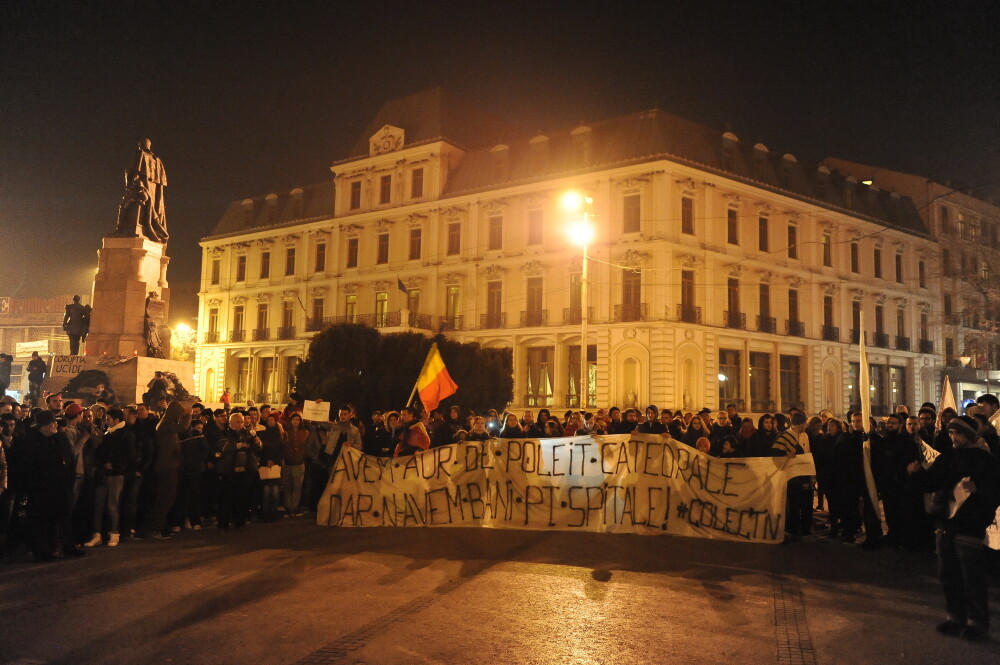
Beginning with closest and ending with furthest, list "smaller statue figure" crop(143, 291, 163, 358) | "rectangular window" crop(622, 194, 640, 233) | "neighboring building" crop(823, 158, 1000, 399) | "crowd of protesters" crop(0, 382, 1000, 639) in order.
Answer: "crowd of protesters" crop(0, 382, 1000, 639)
"smaller statue figure" crop(143, 291, 163, 358)
"rectangular window" crop(622, 194, 640, 233)
"neighboring building" crop(823, 158, 1000, 399)

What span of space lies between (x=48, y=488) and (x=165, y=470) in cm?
200

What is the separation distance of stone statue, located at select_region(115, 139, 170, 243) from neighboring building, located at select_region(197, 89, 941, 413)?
21989mm

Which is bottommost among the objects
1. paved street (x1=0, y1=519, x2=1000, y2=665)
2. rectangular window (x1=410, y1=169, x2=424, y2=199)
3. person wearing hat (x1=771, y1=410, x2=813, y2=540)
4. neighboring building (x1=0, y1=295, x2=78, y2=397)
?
paved street (x1=0, y1=519, x2=1000, y2=665)

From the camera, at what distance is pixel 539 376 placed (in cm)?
4325

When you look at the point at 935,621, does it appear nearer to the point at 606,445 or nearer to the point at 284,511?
the point at 606,445

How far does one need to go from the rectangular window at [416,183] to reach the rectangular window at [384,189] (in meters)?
1.80

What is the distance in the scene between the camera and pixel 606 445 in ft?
37.5

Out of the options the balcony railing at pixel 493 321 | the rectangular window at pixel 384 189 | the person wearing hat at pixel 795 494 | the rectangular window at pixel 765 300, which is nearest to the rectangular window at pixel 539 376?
the balcony railing at pixel 493 321

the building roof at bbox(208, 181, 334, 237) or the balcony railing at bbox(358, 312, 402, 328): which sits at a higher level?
the building roof at bbox(208, 181, 334, 237)

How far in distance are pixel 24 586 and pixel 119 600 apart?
1.31 meters

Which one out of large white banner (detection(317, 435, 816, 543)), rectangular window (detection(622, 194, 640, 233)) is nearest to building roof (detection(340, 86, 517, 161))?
rectangular window (detection(622, 194, 640, 233))

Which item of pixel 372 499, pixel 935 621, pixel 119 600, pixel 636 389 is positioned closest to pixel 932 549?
pixel 935 621

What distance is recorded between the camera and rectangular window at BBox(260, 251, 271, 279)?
5662cm

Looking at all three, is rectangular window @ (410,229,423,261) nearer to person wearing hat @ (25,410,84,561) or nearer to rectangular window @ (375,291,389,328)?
rectangular window @ (375,291,389,328)
